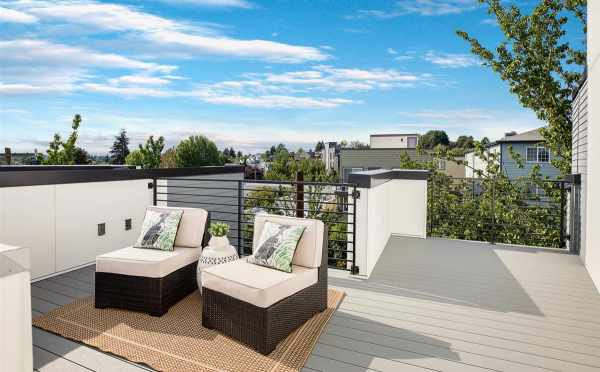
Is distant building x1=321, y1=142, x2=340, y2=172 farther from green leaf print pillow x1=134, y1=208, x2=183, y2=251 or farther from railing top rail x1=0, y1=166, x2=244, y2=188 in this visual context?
green leaf print pillow x1=134, y1=208, x2=183, y2=251

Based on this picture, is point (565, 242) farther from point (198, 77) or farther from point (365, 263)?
point (198, 77)

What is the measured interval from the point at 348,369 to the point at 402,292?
1566mm

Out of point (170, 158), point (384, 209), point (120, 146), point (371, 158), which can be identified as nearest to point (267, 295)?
point (384, 209)

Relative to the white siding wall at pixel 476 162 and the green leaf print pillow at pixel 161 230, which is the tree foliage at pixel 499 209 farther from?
the green leaf print pillow at pixel 161 230

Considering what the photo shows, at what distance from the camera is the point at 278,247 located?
10.4ft

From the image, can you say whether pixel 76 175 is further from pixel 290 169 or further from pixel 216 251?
pixel 290 169

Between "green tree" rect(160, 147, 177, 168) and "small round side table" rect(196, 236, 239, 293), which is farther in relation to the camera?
"green tree" rect(160, 147, 177, 168)

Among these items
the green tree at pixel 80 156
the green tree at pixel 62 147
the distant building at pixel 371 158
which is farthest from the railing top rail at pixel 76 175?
the distant building at pixel 371 158

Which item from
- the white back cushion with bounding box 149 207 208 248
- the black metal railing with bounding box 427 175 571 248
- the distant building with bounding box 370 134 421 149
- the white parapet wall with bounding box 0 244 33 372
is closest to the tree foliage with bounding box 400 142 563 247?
the black metal railing with bounding box 427 175 571 248

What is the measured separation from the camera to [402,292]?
3.82 meters

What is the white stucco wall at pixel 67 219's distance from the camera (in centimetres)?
393

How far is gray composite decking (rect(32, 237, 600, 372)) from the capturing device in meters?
2.52

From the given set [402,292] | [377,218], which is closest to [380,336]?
[402,292]

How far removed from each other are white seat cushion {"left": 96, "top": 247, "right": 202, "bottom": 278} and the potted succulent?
0.20 m
